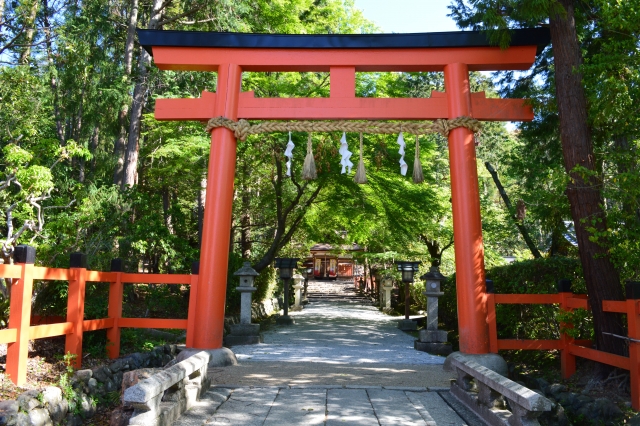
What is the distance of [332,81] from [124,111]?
340 inches

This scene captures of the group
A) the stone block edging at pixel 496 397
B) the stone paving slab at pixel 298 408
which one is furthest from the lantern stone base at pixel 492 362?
the stone paving slab at pixel 298 408

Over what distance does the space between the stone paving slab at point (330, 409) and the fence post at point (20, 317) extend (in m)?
1.78

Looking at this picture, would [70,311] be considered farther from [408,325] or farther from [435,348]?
[408,325]

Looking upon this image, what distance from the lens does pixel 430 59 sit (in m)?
7.17

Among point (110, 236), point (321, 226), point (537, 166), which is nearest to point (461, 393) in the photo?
point (537, 166)

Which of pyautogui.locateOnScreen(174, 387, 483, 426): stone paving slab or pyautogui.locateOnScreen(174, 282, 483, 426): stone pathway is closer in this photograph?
pyautogui.locateOnScreen(174, 387, 483, 426): stone paving slab

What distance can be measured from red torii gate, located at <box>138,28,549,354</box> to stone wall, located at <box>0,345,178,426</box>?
1286 mm

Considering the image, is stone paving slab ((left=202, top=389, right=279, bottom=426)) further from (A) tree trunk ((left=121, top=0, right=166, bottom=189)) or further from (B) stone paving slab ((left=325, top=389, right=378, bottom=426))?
(A) tree trunk ((left=121, top=0, right=166, bottom=189))

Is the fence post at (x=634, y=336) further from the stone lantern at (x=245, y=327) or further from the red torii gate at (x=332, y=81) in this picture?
the stone lantern at (x=245, y=327)

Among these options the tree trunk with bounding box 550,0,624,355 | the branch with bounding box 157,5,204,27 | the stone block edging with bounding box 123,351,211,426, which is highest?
the branch with bounding box 157,5,204,27

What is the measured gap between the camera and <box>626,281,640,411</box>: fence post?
201 inches

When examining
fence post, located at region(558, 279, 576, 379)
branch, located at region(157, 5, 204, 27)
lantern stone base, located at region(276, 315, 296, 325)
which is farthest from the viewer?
lantern stone base, located at region(276, 315, 296, 325)

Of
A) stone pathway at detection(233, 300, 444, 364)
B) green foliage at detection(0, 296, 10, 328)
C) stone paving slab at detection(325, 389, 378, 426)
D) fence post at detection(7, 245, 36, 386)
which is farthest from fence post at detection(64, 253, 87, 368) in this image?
stone paving slab at detection(325, 389, 378, 426)

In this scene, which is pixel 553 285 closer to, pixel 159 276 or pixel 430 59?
pixel 430 59
